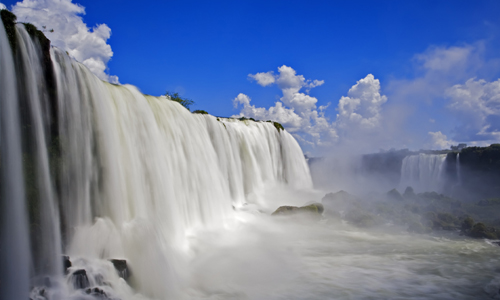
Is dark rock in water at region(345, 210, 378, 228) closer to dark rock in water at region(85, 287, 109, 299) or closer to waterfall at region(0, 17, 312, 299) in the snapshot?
waterfall at region(0, 17, 312, 299)

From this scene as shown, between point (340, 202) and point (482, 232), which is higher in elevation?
point (340, 202)

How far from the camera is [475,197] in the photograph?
87.1ft

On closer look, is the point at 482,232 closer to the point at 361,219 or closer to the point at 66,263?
the point at 361,219

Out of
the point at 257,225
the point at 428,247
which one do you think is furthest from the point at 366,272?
the point at 257,225

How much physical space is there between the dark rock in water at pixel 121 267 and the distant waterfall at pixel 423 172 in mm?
31683

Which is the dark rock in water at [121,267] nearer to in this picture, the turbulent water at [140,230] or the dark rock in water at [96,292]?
the turbulent water at [140,230]

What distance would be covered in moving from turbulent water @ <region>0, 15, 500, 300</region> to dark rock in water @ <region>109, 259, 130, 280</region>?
10 cm

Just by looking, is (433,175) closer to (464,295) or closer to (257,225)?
(257,225)

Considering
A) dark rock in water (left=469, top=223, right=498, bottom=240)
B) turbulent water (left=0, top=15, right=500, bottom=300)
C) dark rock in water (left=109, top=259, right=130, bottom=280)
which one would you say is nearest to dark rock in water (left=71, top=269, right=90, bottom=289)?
turbulent water (left=0, top=15, right=500, bottom=300)

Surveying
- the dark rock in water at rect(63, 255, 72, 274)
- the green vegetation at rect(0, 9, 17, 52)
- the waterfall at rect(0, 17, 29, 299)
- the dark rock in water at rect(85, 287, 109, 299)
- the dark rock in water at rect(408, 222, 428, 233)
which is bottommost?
the dark rock in water at rect(408, 222, 428, 233)

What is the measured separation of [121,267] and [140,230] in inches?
41.4

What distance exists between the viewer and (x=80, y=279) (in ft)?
16.4

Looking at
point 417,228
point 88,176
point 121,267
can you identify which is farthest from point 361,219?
point 88,176

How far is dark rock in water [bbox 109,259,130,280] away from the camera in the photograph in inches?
222
